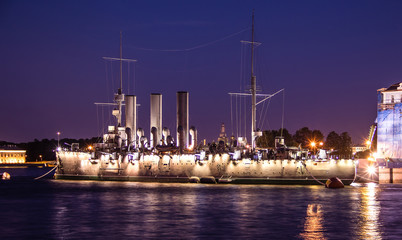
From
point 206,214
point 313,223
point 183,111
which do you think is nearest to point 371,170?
point 183,111

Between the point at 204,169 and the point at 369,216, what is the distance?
109ft

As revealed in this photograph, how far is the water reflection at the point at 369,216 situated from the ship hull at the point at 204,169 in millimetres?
8562

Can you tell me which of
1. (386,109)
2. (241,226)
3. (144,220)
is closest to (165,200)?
(144,220)

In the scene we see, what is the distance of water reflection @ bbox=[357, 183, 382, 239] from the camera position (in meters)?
32.7

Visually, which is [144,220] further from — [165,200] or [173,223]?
[165,200]

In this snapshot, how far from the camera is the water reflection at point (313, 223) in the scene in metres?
31.6

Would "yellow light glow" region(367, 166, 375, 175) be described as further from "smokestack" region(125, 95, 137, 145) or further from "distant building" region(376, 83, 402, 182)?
"smokestack" region(125, 95, 137, 145)

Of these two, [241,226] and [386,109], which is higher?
[386,109]

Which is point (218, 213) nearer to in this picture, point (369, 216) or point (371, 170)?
point (369, 216)

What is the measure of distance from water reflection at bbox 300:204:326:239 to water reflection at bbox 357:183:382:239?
7.81 feet

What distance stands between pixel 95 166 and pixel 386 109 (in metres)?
46.3

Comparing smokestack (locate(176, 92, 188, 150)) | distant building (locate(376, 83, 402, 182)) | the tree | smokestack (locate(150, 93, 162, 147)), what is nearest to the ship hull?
smokestack (locate(176, 92, 188, 150))

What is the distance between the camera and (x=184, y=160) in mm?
72312

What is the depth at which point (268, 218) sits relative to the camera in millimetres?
39656
